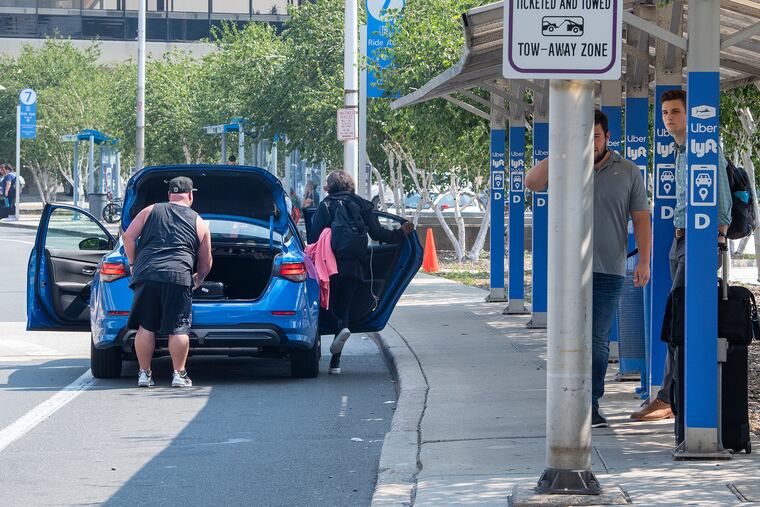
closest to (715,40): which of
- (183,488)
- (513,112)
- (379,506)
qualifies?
(379,506)

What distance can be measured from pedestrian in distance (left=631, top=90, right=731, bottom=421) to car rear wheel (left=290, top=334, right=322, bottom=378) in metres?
3.56

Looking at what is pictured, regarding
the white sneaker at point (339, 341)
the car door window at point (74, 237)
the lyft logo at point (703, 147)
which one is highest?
the lyft logo at point (703, 147)

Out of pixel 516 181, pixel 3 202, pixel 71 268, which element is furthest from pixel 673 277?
pixel 3 202

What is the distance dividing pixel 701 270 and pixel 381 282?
5660 millimetres

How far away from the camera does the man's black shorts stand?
1093 cm

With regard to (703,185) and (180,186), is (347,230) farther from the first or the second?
(703,185)

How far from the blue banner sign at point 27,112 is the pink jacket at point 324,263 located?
3722 cm

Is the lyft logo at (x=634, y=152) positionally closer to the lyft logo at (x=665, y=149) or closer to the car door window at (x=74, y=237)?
the lyft logo at (x=665, y=149)

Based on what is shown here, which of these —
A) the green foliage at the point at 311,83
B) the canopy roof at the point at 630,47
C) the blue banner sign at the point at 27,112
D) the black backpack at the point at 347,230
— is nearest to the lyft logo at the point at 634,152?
the canopy roof at the point at 630,47

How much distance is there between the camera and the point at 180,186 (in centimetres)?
1124

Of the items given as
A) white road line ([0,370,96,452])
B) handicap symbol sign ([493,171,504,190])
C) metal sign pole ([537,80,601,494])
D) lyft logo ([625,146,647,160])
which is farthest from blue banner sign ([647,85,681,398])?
handicap symbol sign ([493,171,504,190])

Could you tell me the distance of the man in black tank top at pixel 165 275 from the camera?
10938mm

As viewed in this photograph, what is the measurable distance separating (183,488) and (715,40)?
11.9ft

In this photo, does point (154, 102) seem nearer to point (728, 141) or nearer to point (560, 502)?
point (728, 141)
